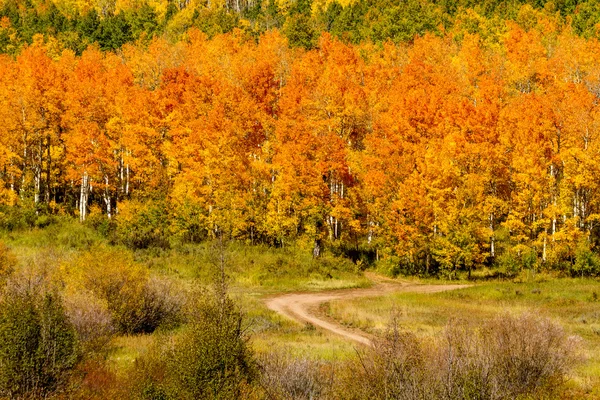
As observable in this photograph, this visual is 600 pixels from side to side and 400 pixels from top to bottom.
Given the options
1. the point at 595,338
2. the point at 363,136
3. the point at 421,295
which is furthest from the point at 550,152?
the point at 595,338

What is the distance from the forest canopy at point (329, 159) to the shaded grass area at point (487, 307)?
19.3ft

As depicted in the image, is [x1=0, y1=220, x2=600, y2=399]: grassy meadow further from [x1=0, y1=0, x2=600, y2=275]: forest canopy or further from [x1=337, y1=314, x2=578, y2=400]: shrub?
[x1=0, y1=0, x2=600, y2=275]: forest canopy

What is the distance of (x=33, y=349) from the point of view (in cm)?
1359

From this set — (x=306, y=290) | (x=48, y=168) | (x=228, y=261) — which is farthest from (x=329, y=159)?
(x=48, y=168)

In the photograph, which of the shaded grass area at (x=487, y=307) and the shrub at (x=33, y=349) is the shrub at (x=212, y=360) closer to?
the shrub at (x=33, y=349)

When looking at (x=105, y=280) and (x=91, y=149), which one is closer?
(x=105, y=280)

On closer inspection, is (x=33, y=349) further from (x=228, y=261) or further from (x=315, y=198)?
(x=315, y=198)

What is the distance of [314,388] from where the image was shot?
13.1m

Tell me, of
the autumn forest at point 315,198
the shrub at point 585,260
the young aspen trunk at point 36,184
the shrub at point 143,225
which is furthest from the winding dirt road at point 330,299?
the young aspen trunk at point 36,184

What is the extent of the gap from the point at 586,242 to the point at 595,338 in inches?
866

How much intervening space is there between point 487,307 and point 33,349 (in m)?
23.0

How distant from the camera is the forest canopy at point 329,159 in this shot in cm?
4294

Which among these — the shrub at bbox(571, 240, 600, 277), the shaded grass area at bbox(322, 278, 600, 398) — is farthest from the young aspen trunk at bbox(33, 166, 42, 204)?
the shrub at bbox(571, 240, 600, 277)

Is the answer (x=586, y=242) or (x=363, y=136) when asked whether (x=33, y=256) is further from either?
(x=586, y=242)
